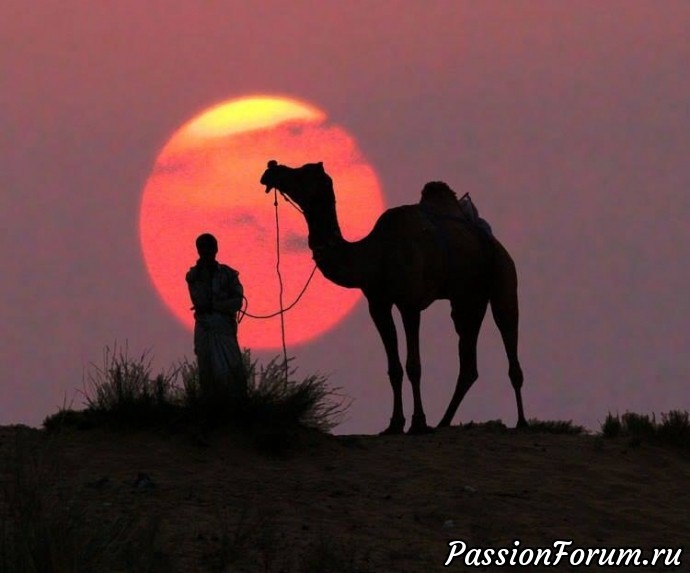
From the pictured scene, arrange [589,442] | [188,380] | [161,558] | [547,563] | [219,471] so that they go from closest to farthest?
1. [161,558]
2. [547,563]
3. [219,471]
4. [188,380]
5. [589,442]

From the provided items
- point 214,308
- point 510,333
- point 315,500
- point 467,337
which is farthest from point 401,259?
point 315,500

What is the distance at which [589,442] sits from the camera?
18.1m

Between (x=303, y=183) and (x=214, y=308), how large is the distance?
2.54 meters

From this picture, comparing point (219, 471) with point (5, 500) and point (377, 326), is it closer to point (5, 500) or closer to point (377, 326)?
point (5, 500)

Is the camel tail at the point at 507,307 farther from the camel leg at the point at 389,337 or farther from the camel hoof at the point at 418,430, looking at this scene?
the camel hoof at the point at 418,430

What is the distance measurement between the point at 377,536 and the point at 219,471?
2.14 m

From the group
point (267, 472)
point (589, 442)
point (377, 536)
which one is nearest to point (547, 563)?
point (377, 536)

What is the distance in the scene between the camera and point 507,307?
20.2m

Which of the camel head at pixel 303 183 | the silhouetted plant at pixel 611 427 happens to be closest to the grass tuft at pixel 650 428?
the silhouetted plant at pixel 611 427

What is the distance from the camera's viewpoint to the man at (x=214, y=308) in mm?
16125

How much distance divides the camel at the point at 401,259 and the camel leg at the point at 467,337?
0.77 feet

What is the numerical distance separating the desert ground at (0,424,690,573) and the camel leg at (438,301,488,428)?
2458mm

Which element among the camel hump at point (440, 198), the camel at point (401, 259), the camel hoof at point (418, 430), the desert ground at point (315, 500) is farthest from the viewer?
the camel hump at point (440, 198)

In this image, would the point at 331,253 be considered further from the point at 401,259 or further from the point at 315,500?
the point at 315,500
